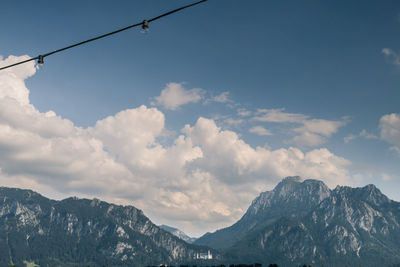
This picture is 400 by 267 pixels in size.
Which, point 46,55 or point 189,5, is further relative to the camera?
point 46,55

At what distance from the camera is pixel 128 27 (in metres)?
16.6

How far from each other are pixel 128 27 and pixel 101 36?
1.38 meters

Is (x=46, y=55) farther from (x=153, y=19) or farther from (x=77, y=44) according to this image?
(x=153, y=19)

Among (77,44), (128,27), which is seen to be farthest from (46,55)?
(128,27)

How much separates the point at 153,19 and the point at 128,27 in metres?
1.32

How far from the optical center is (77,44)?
1742 cm

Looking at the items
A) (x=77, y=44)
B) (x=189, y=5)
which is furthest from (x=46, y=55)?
(x=189, y=5)

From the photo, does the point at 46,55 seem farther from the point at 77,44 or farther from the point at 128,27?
the point at 128,27

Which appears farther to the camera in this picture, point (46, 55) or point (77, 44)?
point (46, 55)

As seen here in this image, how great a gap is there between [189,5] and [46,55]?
7961 mm

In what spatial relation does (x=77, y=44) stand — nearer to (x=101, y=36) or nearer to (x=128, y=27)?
(x=101, y=36)

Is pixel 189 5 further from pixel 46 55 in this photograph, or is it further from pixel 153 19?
pixel 46 55

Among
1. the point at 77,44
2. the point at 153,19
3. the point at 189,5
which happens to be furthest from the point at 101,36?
the point at 189,5

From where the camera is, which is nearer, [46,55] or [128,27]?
[128,27]
